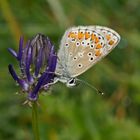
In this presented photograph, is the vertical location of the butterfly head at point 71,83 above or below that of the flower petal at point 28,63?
below

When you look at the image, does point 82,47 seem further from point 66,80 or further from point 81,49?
point 66,80

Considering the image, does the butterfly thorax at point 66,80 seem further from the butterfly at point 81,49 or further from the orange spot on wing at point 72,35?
the orange spot on wing at point 72,35

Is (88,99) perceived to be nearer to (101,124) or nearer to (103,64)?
(101,124)

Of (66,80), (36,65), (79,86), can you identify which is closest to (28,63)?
(36,65)

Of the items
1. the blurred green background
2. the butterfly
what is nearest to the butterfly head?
the butterfly

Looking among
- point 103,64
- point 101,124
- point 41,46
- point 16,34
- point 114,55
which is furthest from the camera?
point 114,55

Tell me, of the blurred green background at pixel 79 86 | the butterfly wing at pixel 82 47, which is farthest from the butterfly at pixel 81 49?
the blurred green background at pixel 79 86

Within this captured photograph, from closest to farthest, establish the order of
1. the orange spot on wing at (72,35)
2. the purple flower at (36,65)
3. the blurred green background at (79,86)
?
the purple flower at (36,65)
the orange spot on wing at (72,35)
the blurred green background at (79,86)

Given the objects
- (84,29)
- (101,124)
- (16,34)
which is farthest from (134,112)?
(84,29)

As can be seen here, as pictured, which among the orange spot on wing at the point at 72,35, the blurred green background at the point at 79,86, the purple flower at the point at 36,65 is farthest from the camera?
the blurred green background at the point at 79,86
